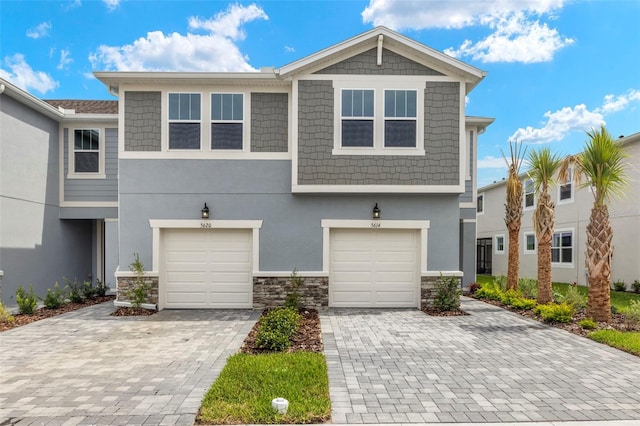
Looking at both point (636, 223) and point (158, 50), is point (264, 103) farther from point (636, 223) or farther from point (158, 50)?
point (636, 223)

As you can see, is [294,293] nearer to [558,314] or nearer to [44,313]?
[558,314]

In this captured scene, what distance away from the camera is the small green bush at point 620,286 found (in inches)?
508

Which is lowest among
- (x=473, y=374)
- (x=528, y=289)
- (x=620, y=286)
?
(x=620, y=286)

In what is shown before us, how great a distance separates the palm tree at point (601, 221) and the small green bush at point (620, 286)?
24.8ft

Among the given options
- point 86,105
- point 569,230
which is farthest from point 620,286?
point 86,105

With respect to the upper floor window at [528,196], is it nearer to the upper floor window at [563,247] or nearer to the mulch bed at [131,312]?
the upper floor window at [563,247]

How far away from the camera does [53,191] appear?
36.8ft

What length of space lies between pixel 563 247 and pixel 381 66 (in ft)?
41.4

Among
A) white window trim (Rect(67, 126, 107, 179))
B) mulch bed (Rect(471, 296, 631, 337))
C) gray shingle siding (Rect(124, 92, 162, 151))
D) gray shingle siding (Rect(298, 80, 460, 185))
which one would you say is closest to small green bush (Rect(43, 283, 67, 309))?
white window trim (Rect(67, 126, 107, 179))

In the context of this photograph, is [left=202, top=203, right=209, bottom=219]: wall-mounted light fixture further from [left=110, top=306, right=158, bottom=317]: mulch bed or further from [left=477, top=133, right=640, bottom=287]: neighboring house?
[left=477, top=133, right=640, bottom=287]: neighboring house

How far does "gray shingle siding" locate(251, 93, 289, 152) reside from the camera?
9031 mm

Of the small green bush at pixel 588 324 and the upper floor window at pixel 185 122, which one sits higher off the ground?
the upper floor window at pixel 185 122

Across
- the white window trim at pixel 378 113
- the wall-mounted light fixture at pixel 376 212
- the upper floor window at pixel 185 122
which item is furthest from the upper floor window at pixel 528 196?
the upper floor window at pixel 185 122

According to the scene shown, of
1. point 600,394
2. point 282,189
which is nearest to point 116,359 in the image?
point 282,189
